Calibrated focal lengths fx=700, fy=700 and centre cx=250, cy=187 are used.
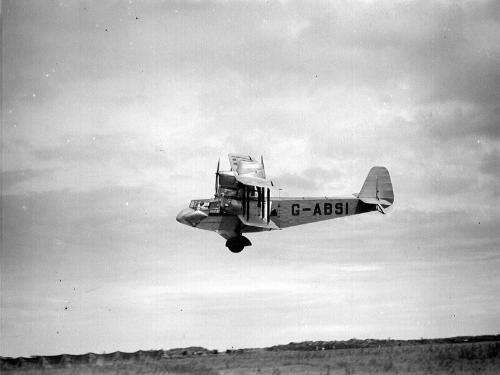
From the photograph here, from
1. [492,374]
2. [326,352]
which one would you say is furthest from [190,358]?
[492,374]

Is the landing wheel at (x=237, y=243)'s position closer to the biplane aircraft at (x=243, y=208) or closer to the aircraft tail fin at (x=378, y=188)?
the biplane aircraft at (x=243, y=208)

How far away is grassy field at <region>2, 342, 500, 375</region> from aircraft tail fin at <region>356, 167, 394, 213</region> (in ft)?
36.9

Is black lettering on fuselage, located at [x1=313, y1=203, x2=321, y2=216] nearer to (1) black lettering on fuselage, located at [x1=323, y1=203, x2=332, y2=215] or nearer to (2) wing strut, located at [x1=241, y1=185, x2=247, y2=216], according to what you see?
(1) black lettering on fuselage, located at [x1=323, y1=203, x2=332, y2=215]

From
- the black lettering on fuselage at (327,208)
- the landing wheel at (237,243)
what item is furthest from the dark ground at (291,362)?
the black lettering on fuselage at (327,208)

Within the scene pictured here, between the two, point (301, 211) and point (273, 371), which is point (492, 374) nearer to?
point (273, 371)

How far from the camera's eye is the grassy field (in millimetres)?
26062

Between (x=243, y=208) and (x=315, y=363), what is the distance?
33.1 ft

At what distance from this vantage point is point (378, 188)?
126 feet

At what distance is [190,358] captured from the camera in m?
27.8

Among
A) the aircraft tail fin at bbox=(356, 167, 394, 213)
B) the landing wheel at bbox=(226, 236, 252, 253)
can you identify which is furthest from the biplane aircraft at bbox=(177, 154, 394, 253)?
the aircraft tail fin at bbox=(356, 167, 394, 213)

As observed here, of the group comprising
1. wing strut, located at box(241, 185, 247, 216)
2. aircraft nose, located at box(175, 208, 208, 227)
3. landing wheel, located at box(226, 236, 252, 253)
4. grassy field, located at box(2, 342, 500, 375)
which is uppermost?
wing strut, located at box(241, 185, 247, 216)

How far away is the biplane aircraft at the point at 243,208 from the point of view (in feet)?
114

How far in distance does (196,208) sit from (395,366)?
Answer: 43.9 ft

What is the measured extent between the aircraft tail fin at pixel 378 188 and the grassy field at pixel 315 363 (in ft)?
36.9
